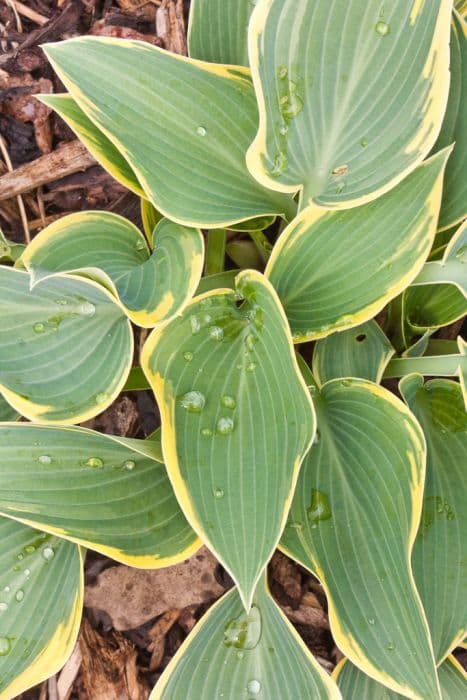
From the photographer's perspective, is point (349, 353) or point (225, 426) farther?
point (349, 353)

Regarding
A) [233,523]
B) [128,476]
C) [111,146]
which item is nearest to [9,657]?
[128,476]

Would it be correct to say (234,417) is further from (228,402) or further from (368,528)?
(368,528)

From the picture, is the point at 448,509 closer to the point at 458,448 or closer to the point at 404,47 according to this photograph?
the point at 458,448

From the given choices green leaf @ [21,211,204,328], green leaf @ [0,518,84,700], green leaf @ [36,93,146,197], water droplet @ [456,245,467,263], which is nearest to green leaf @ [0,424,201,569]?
green leaf @ [0,518,84,700]

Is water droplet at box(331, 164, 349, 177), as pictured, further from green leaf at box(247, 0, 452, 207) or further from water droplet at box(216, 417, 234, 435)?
water droplet at box(216, 417, 234, 435)

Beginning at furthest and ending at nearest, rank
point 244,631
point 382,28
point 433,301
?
point 433,301 < point 244,631 < point 382,28

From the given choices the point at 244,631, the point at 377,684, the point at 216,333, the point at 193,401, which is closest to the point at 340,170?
the point at 216,333
